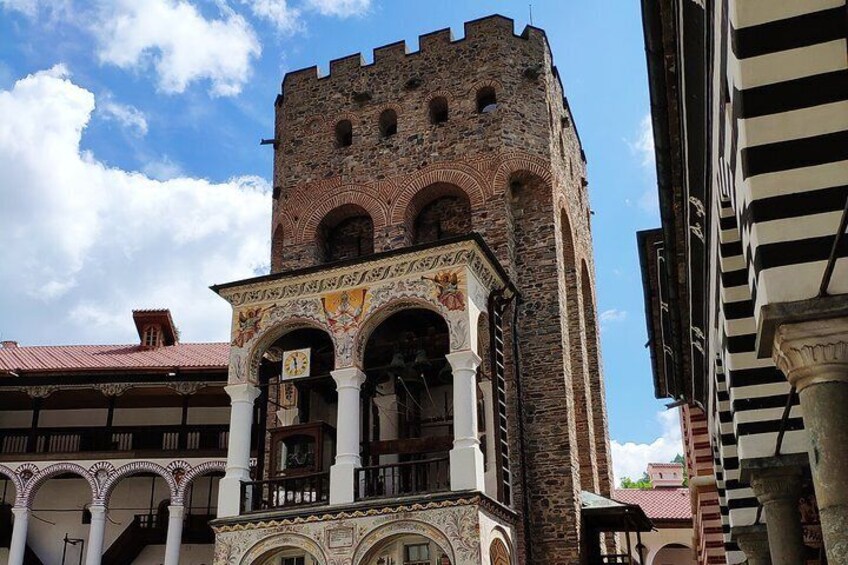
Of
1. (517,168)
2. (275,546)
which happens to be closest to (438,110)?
(517,168)

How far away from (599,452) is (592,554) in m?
4.29

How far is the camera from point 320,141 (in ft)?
87.1

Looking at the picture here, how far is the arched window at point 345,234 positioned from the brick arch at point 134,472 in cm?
718

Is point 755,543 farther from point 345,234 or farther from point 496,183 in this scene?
point 345,234

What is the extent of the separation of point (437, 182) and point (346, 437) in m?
8.45

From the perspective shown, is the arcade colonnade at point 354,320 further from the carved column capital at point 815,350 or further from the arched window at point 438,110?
the carved column capital at point 815,350

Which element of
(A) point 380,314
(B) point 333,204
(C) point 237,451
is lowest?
(C) point 237,451

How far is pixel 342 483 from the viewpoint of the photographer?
60.1ft

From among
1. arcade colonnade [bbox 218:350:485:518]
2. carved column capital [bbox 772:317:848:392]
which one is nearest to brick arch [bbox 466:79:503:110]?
arcade colonnade [bbox 218:350:485:518]

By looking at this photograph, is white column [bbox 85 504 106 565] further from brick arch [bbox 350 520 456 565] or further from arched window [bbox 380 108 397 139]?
arched window [bbox 380 108 397 139]

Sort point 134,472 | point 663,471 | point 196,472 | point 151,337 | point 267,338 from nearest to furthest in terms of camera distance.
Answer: point 267,338, point 196,472, point 134,472, point 151,337, point 663,471

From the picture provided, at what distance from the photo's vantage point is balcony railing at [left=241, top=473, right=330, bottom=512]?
62.8ft

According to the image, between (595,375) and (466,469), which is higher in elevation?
(595,375)

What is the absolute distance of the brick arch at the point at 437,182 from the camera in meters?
24.0
